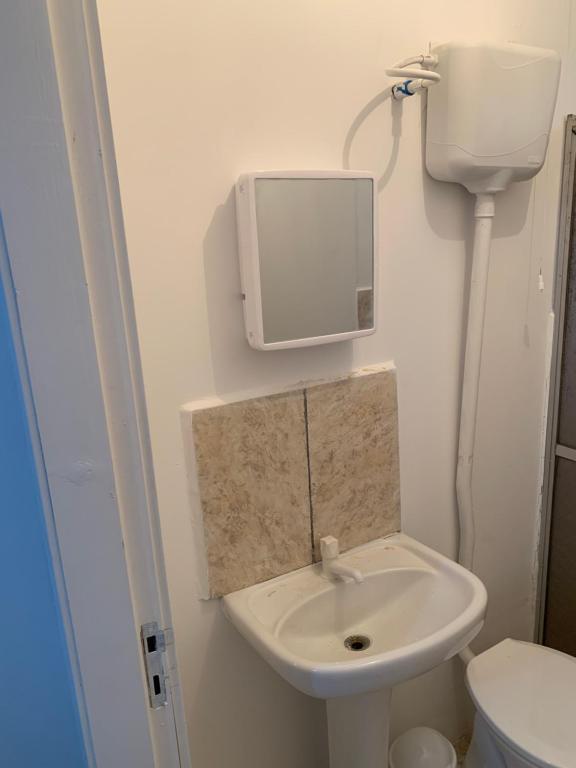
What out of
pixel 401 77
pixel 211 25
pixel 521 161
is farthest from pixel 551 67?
pixel 211 25

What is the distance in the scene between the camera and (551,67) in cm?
123

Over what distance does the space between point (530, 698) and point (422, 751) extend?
0.32 m

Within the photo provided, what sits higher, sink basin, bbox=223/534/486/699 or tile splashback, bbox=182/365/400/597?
tile splashback, bbox=182/365/400/597

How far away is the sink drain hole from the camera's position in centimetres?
125

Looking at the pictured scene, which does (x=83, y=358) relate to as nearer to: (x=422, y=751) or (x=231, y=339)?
(x=231, y=339)

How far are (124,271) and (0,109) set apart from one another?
6.0 inches

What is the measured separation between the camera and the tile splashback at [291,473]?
1153 mm

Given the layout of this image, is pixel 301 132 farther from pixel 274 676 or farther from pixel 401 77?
pixel 274 676

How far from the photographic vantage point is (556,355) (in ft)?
5.37

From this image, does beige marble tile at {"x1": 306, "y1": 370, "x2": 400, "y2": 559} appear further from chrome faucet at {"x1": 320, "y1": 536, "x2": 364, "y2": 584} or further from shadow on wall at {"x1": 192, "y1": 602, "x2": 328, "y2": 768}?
shadow on wall at {"x1": 192, "y1": 602, "x2": 328, "y2": 768}

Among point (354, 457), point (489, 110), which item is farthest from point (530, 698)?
point (489, 110)

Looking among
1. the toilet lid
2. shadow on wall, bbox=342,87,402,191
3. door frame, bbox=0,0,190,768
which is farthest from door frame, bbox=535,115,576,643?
door frame, bbox=0,0,190,768

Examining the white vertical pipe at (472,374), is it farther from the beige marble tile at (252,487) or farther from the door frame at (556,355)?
the beige marble tile at (252,487)

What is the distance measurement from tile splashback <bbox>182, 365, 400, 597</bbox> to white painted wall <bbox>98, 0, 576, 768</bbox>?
5cm
